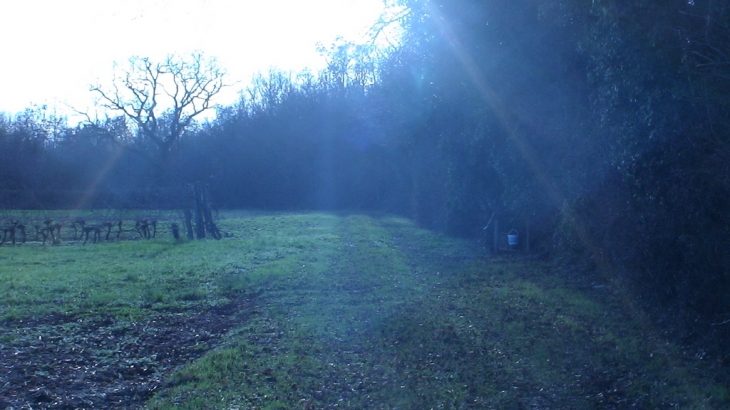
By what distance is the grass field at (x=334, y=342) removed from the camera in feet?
21.4

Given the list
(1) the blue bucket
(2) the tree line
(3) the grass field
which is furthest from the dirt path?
(1) the blue bucket

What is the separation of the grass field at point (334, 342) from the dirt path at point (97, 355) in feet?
0.08

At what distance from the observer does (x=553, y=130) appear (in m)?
13.5

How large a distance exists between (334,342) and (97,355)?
9.72 feet

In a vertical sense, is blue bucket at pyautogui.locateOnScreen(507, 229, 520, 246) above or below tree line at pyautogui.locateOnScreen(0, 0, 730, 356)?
below

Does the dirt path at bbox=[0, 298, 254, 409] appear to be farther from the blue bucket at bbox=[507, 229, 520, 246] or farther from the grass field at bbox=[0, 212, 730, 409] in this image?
the blue bucket at bbox=[507, 229, 520, 246]

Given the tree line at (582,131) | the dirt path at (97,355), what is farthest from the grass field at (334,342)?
the tree line at (582,131)

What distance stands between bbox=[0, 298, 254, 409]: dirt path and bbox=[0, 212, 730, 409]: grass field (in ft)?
0.08

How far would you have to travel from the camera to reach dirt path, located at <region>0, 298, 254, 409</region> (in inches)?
257

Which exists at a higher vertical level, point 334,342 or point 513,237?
point 513,237

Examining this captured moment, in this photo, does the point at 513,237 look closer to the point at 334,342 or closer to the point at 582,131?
the point at 582,131

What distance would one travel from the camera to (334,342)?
8.81 metres

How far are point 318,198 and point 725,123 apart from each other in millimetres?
Answer: 53310

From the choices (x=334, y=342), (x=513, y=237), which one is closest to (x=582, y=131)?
(x=334, y=342)
